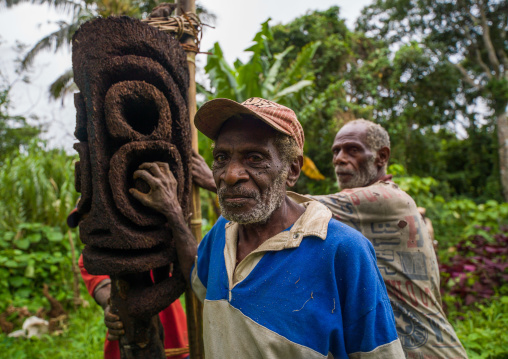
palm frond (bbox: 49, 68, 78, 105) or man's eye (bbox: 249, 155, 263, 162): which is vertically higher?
palm frond (bbox: 49, 68, 78, 105)

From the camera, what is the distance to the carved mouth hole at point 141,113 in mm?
1585

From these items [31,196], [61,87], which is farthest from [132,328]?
[61,87]

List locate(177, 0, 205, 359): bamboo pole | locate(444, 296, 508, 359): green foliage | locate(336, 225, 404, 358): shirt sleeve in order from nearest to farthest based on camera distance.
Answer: locate(336, 225, 404, 358): shirt sleeve
locate(177, 0, 205, 359): bamboo pole
locate(444, 296, 508, 359): green foliage

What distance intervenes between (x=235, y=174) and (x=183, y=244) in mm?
514

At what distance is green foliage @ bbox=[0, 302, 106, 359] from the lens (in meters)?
3.75

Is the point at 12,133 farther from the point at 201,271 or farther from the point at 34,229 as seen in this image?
the point at 201,271

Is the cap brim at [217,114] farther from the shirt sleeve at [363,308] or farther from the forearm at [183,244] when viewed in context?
the shirt sleeve at [363,308]

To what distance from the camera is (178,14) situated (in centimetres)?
197

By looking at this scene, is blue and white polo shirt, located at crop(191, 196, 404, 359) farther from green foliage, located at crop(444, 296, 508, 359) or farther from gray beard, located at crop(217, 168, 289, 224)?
green foliage, located at crop(444, 296, 508, 359)

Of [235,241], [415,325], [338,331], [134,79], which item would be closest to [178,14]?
[134,79]

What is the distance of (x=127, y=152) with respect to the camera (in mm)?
1516

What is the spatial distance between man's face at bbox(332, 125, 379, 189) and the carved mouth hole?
124cm

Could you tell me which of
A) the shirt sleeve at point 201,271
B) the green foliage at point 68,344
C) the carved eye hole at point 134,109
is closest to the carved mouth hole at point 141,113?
the carved eye hole at point 134,109

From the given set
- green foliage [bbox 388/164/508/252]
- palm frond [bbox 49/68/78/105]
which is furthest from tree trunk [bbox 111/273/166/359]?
palm frond [bbox 49/68/78/105]
